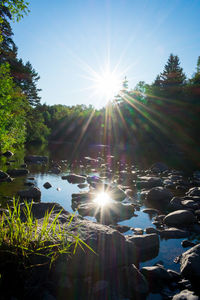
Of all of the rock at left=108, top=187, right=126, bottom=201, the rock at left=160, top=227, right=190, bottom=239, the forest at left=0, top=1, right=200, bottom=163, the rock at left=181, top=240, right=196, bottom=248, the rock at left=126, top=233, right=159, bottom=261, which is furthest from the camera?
the forest at left=0, top=1, right=200, bottom=163

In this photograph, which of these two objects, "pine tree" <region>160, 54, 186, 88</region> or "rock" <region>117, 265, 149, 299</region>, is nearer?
"rock" <region>117, 265, 149, 299</region>

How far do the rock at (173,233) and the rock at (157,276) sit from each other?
1919 millimetres

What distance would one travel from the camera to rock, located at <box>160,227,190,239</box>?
5.77 metres

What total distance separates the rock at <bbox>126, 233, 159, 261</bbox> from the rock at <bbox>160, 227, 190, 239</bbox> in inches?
31.1

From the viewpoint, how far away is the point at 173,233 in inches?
229

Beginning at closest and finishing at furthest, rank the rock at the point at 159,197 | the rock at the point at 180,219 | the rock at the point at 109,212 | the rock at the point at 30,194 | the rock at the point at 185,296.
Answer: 1. the rock at the point at 185,296
2. the rock at the point at 180,219
3. the rock at the point at 109,212
4. the rock at the point at 30,194
5. the rock at the point at 159,197

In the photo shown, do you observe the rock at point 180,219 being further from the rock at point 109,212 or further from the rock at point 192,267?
the rock at point 192,267

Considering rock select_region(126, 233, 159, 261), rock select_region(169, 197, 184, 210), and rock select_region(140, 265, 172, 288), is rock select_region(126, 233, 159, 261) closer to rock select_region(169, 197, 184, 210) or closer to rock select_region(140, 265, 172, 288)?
rock select_region(140, 265, 172, 288)

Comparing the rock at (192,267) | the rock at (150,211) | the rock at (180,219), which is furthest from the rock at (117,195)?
the rock at (192,267)

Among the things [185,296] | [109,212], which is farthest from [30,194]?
[185,296]

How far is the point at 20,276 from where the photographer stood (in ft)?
9.72

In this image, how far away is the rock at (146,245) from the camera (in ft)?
15.8

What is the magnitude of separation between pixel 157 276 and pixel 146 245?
1060mm

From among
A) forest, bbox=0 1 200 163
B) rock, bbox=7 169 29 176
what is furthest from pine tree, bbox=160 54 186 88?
rock, bbox=7 169 29 176
